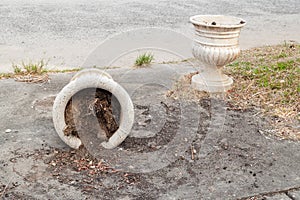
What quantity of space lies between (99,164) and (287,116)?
7.10 feet

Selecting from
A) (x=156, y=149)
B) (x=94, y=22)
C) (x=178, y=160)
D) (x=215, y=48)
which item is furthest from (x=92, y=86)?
(x=94, y=22)

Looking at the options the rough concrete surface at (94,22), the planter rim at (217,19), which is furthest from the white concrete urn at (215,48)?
the rough concrete surface at (94,22)

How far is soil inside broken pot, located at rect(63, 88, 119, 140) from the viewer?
12.1 feet

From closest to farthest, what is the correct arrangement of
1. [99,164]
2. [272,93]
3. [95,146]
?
[99,164]
[95,146]
[272,93]

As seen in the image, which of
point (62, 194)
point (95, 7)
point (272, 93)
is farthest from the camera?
point (95, 7)

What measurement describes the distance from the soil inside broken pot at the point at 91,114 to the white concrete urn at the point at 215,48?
5.32ft

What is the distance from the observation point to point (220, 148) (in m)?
3.78

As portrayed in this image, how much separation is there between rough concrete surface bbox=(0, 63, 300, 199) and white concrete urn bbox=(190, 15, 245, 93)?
0.41 metres

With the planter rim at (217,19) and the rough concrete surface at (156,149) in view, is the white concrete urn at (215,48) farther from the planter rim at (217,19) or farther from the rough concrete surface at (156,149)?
the rough concrete surface at (156,149)

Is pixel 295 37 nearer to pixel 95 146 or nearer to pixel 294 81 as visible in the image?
pixel 294 81

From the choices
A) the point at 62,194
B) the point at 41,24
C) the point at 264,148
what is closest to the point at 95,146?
the point at 62,194

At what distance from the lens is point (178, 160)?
11.8 feet

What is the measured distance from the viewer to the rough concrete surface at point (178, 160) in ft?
10.4

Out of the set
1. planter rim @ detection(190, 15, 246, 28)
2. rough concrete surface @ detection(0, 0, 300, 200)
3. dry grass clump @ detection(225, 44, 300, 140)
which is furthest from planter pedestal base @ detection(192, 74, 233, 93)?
planter rim @ detection(190, 15, 246, 28)
